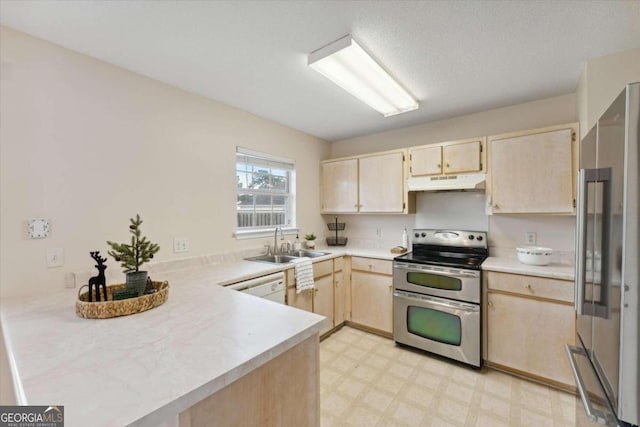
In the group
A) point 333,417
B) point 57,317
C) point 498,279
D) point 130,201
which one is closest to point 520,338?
point 498,279

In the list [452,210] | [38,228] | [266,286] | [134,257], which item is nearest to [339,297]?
[266,286]

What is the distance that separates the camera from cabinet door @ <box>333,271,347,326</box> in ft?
9.93

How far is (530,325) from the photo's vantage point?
85.2 inches

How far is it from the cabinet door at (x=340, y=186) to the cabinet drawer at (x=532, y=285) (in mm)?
1663

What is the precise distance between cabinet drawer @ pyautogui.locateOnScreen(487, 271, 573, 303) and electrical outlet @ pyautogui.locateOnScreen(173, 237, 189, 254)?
2596 millimetres

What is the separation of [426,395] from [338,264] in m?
1.43

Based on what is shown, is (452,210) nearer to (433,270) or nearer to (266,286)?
(433,270)

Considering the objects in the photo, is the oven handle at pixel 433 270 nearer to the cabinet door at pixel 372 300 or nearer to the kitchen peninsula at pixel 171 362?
the cabinet door at pixel 372 300

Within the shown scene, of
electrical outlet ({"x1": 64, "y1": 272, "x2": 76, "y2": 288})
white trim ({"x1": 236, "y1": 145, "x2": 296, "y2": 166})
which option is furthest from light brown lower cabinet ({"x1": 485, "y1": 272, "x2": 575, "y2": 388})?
electrical outlet ({"x1": 64, "y1": 272, "x2": 76, "y2": 288})

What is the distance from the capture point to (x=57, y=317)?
3.97ft

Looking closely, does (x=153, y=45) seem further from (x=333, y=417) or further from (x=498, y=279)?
(x=498, y=279)

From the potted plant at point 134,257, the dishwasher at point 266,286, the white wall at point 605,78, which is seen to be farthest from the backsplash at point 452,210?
the potted plant at point 134,257

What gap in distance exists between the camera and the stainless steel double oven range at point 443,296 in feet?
7.68

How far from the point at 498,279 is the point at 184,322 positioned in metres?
2.38
